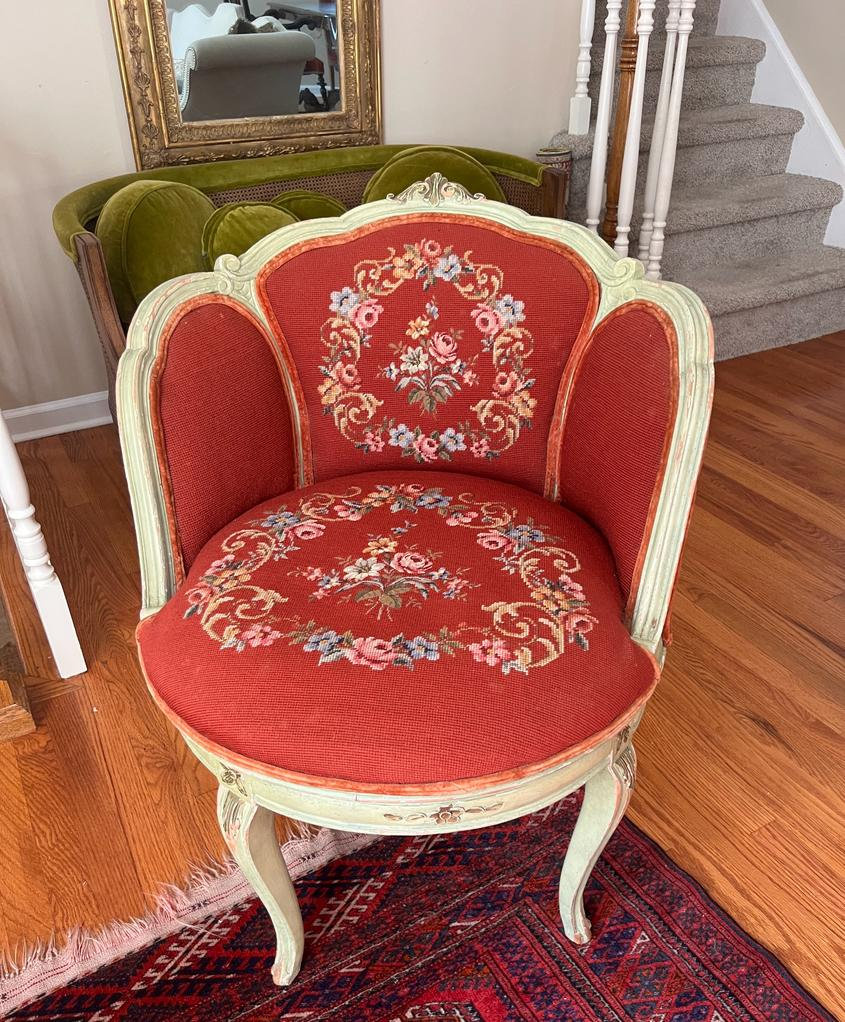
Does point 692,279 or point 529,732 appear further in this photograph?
point 692,279

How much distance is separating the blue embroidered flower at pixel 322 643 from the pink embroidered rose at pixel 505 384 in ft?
1.50

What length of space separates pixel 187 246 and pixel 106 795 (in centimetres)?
127

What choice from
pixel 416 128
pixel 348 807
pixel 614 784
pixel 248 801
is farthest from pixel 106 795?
pixel 416 128

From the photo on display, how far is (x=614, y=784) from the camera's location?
38.7 inches

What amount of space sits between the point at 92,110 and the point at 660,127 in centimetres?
165

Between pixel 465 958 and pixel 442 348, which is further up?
pixel 442 348

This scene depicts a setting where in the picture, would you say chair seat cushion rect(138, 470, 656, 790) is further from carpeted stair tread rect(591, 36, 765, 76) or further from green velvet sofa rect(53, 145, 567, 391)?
carpeted stair tread rect(591, 36, 765, 76)

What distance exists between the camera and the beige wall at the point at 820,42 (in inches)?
125

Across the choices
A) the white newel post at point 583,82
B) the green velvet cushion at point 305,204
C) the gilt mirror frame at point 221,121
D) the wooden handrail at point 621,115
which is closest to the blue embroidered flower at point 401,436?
the green velvet cushion at point 305,204

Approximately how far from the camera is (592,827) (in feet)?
3.39

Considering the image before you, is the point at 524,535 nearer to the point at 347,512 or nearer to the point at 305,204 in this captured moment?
the point at 347,512

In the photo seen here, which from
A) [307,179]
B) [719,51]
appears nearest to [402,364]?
[307,179]

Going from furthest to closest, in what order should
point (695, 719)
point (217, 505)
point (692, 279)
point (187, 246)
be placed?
point (692, 279) < point (187, 246) < point (695, 719) < point (217, 505)

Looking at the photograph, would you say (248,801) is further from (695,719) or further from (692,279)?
(692,279)
